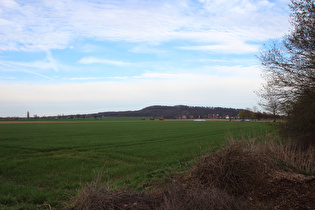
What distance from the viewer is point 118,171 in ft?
40.3

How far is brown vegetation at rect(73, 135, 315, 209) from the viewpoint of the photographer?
4648mm

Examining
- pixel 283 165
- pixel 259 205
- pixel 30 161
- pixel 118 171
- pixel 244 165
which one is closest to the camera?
pixel 259 205

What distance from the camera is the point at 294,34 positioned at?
1260 centimetres

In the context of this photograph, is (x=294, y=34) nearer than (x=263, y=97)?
Yes

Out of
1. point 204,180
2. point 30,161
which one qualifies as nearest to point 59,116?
point 30,161

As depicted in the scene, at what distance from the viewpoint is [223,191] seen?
18.6 feet

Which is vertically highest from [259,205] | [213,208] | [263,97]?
[263,97]

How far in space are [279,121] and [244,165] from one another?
10.5 metres

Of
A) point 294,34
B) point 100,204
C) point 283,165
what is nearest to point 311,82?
point 294,34

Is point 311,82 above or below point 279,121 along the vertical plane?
above

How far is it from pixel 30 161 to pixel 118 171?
6.84 meters

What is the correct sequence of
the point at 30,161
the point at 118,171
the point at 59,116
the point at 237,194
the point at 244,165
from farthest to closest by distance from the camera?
the point at 59,116 < the point at 30,161 < the point at 118,171 < the point at 244,165 < the point at 237,194

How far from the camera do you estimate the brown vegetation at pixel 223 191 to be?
4648 mm

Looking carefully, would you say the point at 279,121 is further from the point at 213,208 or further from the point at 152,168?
the point at 213,208
